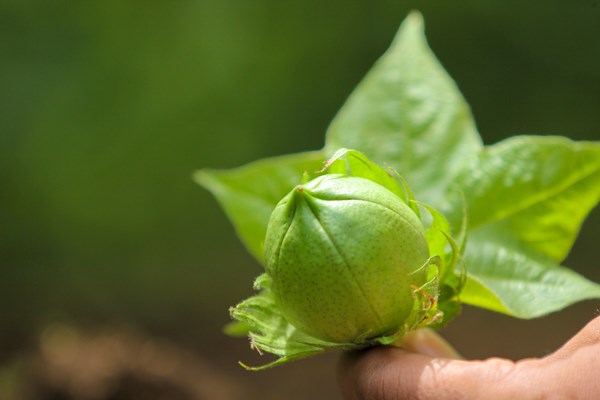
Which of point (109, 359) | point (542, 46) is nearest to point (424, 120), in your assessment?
point (109, 359)

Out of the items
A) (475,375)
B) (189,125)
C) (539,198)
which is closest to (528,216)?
(539,198)

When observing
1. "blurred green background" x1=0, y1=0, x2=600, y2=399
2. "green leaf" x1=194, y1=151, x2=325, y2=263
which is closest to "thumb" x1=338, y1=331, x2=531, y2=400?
"green leaf" x1=194, y1=151, x2=325, y2=263

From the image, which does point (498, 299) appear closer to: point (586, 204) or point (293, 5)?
point (586, 204)

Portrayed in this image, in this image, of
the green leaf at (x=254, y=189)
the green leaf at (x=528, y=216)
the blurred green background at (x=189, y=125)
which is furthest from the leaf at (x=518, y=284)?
the blurred green background at (x=189, y=125)

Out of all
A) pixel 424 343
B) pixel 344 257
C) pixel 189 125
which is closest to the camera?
pixel 344 257

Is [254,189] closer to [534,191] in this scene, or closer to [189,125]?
[534,191]
